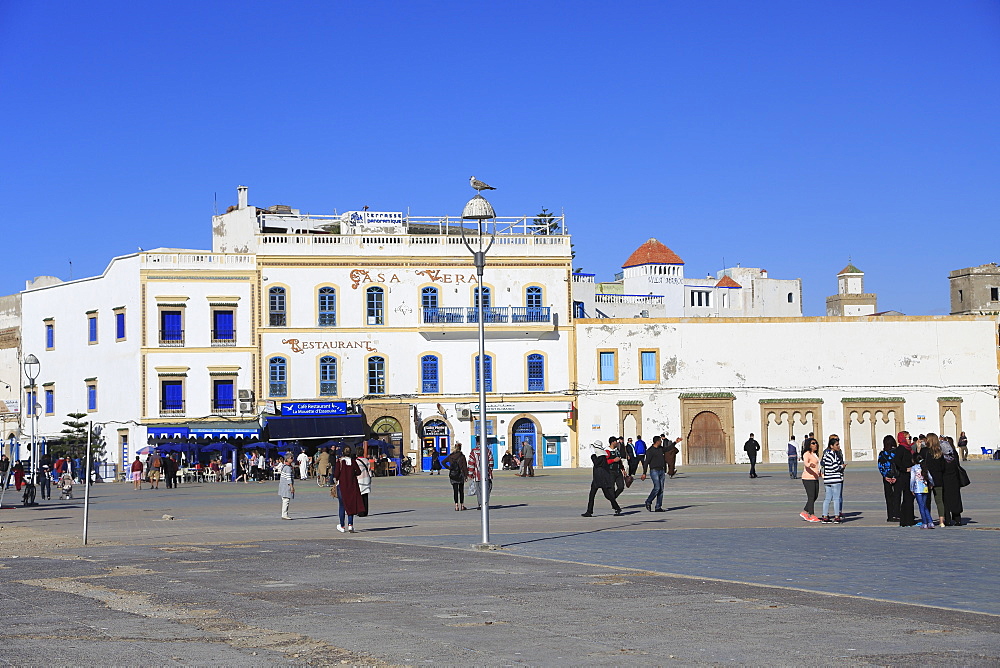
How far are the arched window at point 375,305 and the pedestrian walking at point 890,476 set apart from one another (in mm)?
39330

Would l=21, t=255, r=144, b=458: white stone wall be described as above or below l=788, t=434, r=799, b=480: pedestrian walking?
above

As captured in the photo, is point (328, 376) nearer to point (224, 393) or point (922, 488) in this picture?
point (224, 393)

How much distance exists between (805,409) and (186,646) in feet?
176

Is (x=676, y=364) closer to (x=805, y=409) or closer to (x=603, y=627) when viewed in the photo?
(x=805, y=409)

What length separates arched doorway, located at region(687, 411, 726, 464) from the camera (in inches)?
2377

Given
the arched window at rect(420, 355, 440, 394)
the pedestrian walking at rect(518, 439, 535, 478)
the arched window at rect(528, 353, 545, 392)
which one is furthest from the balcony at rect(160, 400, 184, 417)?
the pedestrian walking at rect(518, 439, 535, 478)

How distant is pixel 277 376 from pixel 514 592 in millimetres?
46243

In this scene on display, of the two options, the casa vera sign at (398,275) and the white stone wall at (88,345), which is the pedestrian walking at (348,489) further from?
the white stone wall at (88,345)

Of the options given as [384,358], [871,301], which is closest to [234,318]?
[384,358]

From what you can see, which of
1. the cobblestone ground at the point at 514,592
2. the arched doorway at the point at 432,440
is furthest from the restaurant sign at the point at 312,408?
the cobblestone ground at the point at 514,592

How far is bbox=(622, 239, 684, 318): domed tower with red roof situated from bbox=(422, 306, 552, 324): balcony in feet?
97.9

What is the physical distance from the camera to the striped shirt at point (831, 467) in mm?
A: 22344

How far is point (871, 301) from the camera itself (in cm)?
10688

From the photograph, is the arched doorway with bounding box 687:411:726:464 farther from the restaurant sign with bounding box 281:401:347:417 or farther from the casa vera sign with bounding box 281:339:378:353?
the restaurant sign with bounding box 281:401:347:417
